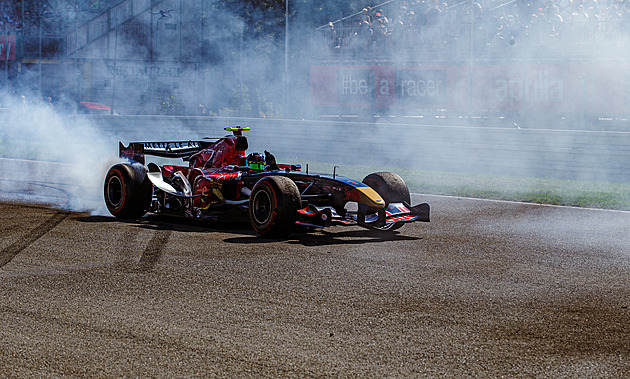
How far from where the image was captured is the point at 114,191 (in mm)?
8492

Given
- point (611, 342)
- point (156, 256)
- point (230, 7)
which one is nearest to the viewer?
point (611, 342)

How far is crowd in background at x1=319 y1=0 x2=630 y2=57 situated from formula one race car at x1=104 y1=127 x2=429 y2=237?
9.87 metres

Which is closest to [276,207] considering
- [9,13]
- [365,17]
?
[365,17]

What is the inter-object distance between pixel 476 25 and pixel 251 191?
11.9m

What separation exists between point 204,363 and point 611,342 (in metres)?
2.17

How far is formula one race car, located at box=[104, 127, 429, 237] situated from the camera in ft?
22.6

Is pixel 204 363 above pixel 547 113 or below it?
below

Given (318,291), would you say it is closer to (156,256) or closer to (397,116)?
(156,256)

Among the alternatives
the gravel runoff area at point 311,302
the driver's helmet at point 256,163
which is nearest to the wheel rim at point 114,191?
the gravel runoff area at point 311,302

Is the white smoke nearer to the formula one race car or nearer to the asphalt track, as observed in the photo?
the formula one race car

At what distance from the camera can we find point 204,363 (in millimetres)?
3549

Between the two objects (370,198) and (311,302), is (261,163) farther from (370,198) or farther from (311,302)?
(311,302)

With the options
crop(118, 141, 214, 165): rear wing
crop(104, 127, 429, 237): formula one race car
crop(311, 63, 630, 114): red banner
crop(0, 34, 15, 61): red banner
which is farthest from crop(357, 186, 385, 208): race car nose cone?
crop(0, 34, 15, 61): red banner

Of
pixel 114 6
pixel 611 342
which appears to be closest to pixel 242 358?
pixel 611 342
